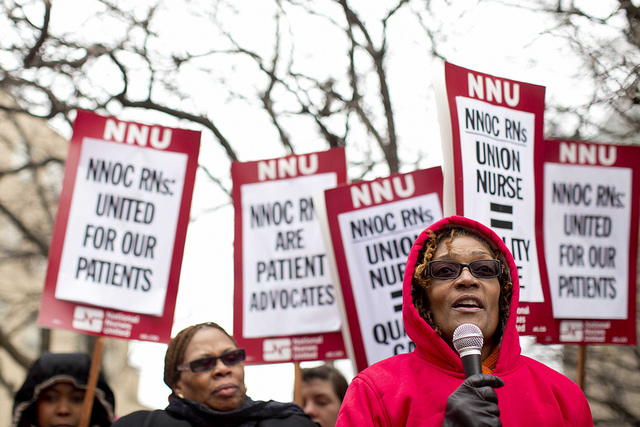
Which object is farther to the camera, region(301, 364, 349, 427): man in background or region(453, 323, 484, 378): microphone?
region(301, 364, 349, 427): man in background

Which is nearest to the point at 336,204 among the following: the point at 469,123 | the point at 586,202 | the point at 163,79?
the point at 469,123

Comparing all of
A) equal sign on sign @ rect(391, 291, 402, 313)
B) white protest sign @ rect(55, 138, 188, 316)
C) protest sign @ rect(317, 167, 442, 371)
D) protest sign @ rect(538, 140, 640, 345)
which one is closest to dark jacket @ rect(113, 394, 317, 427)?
protest sign @ rect(317, 167, 442, 371)

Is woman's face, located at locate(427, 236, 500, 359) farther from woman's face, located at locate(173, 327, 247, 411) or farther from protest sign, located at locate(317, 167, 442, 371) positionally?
protest sign, located at locate(317, 167, 442, 371)

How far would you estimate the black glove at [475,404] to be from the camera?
203cm

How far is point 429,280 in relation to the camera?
2.58 m

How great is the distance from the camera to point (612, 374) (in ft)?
36.3

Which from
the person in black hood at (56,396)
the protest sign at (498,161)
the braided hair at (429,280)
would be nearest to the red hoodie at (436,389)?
the braided hair at (429,280)

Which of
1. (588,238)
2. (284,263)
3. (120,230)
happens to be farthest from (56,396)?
(588,238)

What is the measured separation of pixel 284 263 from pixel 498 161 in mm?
2297

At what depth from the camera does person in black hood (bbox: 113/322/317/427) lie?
3715 mm

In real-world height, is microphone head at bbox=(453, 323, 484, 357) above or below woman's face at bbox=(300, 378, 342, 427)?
above

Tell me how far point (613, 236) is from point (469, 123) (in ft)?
6.37

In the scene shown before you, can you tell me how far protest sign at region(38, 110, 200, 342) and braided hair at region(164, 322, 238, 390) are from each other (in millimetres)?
1262

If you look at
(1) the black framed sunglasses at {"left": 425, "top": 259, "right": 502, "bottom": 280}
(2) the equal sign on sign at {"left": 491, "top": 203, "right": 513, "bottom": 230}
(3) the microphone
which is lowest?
(3) the microphone
